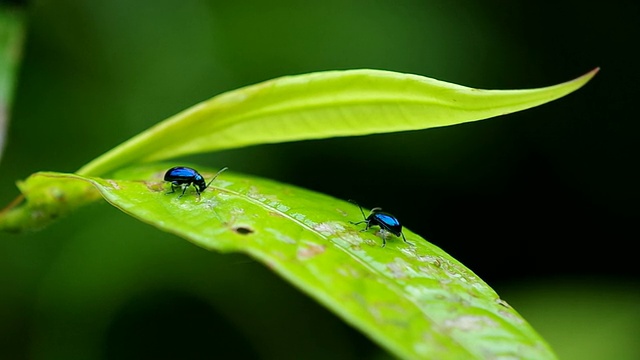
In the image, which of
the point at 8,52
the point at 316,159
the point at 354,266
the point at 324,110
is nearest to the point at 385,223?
the point at 324,110

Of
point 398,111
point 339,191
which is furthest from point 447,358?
point 339,191

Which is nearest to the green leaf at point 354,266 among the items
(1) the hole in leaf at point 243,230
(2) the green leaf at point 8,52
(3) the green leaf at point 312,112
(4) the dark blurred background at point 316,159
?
(1) the hole in leaf at point 243,230

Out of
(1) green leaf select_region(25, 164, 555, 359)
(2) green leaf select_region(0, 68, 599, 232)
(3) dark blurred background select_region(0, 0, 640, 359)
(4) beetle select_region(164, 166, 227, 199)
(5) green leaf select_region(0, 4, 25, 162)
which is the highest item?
(3) dark blurred background select_region(0, 0, 640, 359)

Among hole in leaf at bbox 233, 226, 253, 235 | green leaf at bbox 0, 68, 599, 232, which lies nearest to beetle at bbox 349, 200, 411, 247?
green leaf at bbox 0, 68, 599, 232

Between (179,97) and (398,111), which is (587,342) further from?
(179,97)

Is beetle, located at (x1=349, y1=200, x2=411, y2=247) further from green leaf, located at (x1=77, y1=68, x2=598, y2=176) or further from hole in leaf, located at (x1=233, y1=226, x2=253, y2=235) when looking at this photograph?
hole in leaf, located at (x1=233, y1=226, x2=253, y2=235)

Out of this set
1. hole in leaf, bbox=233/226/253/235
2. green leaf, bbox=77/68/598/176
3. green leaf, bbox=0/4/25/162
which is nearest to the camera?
hole in leaf, bbox=233/226/253/235

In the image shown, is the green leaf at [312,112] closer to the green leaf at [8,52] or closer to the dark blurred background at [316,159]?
the green leaf at [8,52]
